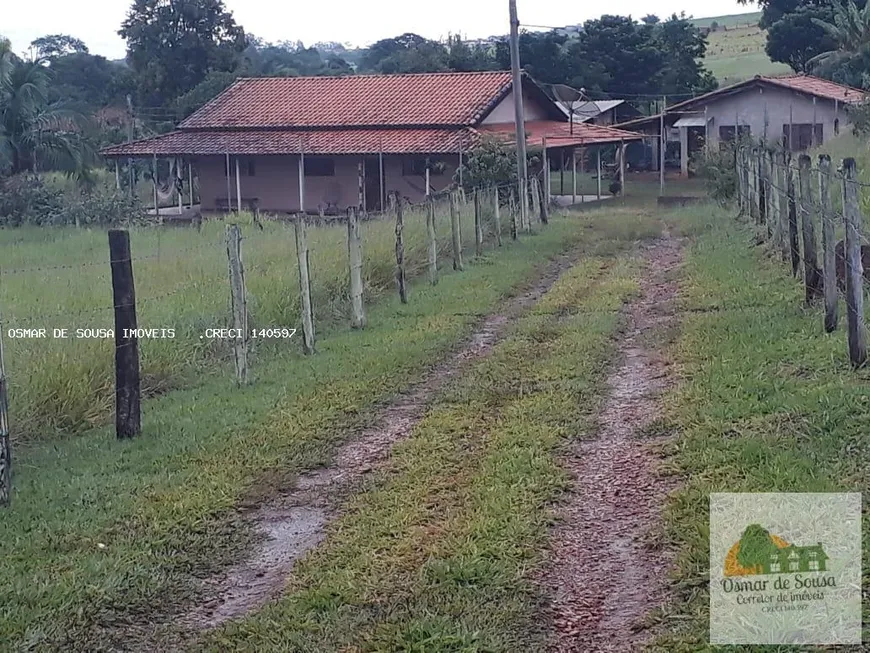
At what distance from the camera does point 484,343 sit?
1089 cm

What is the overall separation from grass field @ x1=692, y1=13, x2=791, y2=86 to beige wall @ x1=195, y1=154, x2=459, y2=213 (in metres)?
31.1

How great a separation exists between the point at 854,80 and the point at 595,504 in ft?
134

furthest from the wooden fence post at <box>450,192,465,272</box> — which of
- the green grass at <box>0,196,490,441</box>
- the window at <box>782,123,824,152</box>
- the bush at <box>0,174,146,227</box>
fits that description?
the window at <box>782,123,824,152</box>

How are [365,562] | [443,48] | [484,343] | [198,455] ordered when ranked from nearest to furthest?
[365,562], [198,455], [484,343], [443,48]

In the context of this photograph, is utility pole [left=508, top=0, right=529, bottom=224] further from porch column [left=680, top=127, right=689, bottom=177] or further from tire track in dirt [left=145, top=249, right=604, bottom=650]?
porch column [left=680, top=127, right=689, bottom=177]

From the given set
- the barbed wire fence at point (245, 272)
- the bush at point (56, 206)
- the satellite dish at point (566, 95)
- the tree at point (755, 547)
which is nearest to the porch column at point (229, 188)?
the bush at point (56, 206)

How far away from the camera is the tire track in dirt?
4891mm

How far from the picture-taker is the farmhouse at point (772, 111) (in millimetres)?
35438

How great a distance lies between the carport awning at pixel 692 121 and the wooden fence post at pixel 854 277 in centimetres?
3084

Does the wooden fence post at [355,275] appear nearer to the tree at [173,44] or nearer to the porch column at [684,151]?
the porch column at [684,151]

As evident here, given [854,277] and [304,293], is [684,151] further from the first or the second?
[854,277]

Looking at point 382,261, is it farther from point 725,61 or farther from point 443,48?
point 725,61

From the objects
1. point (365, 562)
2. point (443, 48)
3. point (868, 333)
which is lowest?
point (365, 562)

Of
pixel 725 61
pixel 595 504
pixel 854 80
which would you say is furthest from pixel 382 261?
pixel 725 61
